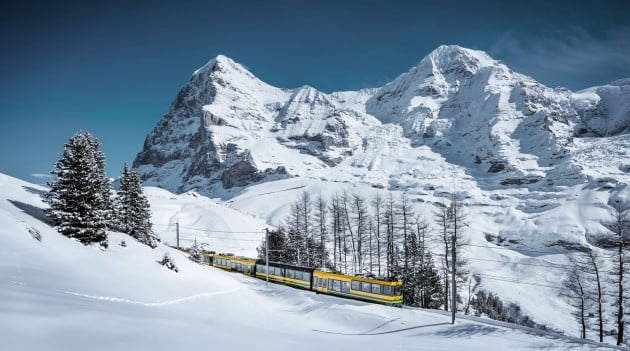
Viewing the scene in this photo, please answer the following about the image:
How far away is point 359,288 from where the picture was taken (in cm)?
3294

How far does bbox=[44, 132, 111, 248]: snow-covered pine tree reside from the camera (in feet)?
78.2

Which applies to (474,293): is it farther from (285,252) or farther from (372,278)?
(372,278)

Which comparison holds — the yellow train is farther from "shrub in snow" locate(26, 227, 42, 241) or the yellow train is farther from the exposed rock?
the exposed rock

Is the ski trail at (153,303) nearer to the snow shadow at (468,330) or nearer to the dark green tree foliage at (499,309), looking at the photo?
the snow shadow at (468,330)

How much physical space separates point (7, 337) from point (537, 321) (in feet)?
241

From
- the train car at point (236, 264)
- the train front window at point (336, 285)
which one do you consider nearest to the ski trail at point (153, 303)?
the train front window at point (336, 285)

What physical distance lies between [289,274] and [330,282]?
6.13 metres

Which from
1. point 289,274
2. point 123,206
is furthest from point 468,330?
point 123,206

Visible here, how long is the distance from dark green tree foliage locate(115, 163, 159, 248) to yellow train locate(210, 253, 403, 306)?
12674mm

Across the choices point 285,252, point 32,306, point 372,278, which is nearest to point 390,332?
point 372,278

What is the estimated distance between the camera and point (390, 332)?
23.1m

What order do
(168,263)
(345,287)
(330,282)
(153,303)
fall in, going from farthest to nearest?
(330,282), (345,287), (168,263), (153,303)

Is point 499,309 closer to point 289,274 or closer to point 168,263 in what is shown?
point 289,274

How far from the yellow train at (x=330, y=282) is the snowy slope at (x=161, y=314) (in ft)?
5.03
